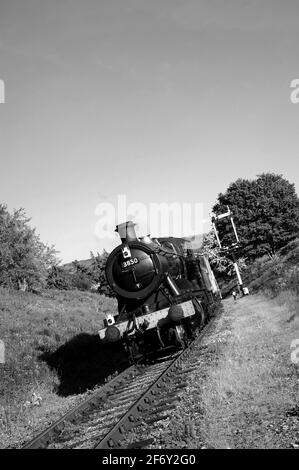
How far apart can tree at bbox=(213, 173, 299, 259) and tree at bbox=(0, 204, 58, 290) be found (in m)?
20.9

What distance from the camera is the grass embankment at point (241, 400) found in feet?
15.6

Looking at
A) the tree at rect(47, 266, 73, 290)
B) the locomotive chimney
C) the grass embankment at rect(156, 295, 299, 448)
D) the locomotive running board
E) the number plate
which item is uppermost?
the tree at rect(47, 266, 73, 290)

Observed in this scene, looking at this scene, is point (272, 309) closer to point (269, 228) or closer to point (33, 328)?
point (33, 328)

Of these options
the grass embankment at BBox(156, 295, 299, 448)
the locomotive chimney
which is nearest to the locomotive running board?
the grass embankment at BBox(156, 295, 299, 448)

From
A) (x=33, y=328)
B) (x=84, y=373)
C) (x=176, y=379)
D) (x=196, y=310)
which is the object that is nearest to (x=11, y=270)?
(x=33, y=328)

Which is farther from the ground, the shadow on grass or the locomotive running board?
the locomotive running board

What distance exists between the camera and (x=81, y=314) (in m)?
24.2

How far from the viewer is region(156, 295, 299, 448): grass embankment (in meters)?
4.77

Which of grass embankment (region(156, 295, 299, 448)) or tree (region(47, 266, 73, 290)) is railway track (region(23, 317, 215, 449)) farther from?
tree (region(47, 266, 73, 290))

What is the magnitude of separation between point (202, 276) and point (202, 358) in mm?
6121

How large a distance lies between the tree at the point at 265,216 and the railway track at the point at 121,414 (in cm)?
3499

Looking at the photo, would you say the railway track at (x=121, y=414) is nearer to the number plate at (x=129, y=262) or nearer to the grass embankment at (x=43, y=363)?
the grass embankment at (x=43, y=363)
